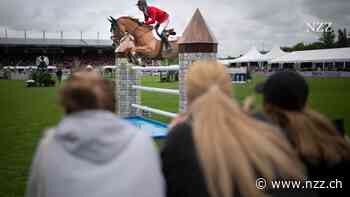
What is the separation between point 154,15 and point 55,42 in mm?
40319

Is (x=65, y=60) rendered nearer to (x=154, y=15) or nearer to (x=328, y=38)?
(x=154, y=15)

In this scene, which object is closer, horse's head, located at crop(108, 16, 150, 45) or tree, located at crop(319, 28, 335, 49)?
horse's head, located at crop(108, 16, 150, 45)

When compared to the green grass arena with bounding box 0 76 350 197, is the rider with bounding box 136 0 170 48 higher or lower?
higher

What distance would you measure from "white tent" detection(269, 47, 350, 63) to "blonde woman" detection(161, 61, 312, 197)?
3056cm

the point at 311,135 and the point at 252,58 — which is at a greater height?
the point at 252,58

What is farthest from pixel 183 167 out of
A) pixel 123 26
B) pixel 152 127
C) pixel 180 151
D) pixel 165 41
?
pixel 165 41

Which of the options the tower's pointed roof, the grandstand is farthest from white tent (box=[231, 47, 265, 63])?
the tower's pointed roof

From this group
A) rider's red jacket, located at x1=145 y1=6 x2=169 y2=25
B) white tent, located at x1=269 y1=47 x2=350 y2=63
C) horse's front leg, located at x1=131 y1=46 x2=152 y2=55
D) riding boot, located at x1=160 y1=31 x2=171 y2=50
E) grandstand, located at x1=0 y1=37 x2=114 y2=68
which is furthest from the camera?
grandstand, located at x1=0 y1=37 x2=114 y2=68

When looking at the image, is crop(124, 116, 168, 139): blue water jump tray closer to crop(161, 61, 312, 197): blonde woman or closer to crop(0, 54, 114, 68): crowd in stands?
crop(161, 61, 312, 197): blonde woman

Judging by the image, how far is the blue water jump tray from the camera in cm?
616

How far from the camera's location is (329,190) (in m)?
2.12

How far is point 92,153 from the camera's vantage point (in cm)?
160

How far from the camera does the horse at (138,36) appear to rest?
18.2 meters

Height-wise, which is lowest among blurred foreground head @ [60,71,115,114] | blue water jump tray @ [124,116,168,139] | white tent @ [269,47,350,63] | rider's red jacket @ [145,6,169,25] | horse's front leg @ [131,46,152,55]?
blue water jump tray @ [124,116,168,139]
